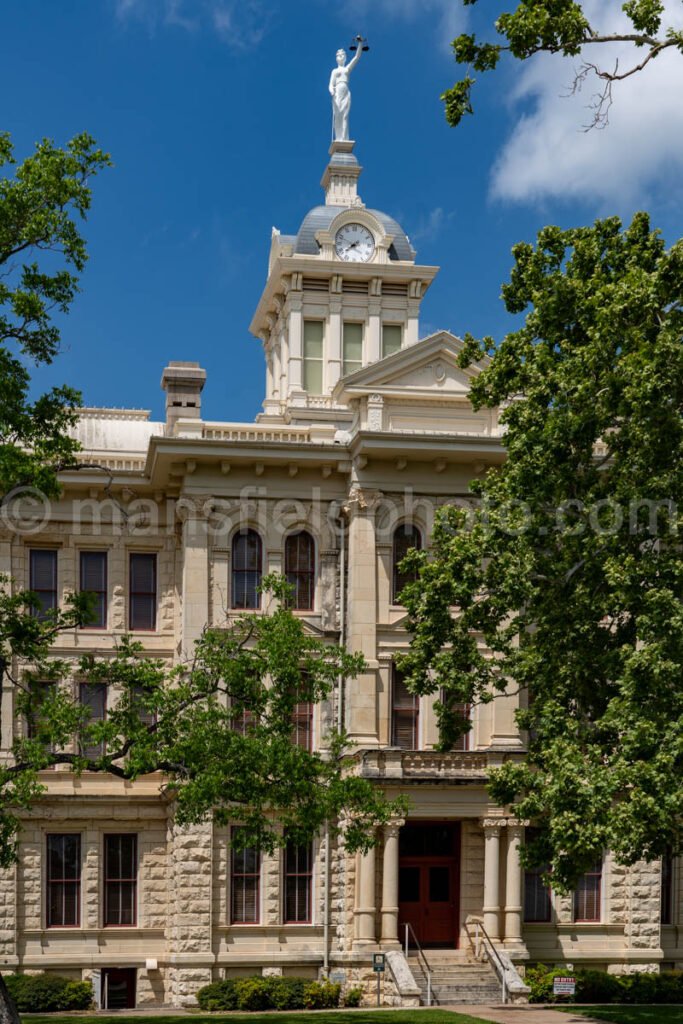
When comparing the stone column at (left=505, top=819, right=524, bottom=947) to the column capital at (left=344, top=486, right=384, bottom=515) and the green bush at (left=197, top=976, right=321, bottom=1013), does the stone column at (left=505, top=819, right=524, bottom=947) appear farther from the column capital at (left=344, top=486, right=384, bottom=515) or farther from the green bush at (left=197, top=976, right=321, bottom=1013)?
the column capital at (left=344, top=486, right=384, bottom=515)

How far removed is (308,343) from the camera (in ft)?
166

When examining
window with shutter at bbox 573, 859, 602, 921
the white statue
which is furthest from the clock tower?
window with shutter at bbox 573, 859, 602, 921

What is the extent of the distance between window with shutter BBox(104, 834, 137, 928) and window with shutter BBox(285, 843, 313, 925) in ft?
12.5

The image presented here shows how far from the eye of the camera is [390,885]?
128 ft

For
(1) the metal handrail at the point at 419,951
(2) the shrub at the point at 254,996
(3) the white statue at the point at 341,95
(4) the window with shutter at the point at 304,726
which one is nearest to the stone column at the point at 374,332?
(3) the white statue at the point at 341,95

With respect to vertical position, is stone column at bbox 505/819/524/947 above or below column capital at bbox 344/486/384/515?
below

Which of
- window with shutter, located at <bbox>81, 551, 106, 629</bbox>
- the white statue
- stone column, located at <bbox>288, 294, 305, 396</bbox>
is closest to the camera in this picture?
window with shutter, located at <bbox>81, 551, 106, 629</bbox>

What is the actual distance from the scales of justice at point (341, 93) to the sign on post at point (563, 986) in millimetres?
28508

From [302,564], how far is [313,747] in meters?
4.44

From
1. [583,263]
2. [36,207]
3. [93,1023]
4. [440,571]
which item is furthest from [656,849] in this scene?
[36,207]

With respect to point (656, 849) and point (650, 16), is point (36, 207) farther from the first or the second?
point (656, 849)

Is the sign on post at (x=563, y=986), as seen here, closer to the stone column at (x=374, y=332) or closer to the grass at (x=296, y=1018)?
the grass at (x=296, y=1018)

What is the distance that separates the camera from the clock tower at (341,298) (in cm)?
5009

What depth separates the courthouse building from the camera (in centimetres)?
3962
